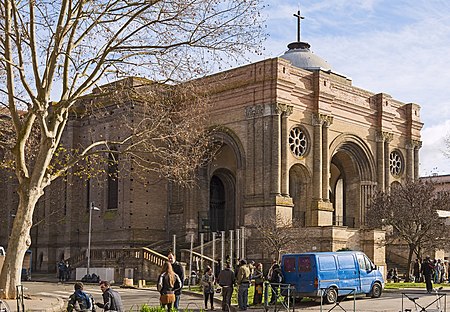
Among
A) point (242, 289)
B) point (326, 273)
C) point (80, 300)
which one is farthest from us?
point (326, 273)

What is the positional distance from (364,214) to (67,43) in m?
32.7

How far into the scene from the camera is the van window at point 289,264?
81.7ft

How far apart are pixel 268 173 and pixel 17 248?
77.5 ft

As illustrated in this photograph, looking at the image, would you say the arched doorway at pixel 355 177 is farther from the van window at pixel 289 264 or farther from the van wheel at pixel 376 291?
the van window at pixel 289 264

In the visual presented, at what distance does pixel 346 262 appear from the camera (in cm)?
2539

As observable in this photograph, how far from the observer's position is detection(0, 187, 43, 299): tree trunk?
69.3ft

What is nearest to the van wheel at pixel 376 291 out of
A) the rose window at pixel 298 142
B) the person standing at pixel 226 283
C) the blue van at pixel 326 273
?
the blue van at pixel 326 273

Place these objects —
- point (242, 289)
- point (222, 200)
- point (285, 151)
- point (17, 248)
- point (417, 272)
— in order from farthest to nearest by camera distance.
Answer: point (222, 200)
point (285, 151)
point (417, 272)
point (242, 289)
point (17, 248)

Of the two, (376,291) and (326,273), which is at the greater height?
(326,273)

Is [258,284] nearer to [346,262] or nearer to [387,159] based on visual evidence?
[346,262]

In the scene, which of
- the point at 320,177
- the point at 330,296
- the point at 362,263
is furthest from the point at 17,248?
the point at 320,177

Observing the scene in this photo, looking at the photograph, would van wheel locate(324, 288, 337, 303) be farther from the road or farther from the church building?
the church building

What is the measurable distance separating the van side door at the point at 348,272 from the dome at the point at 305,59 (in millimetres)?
29679

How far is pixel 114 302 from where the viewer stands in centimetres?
1478
